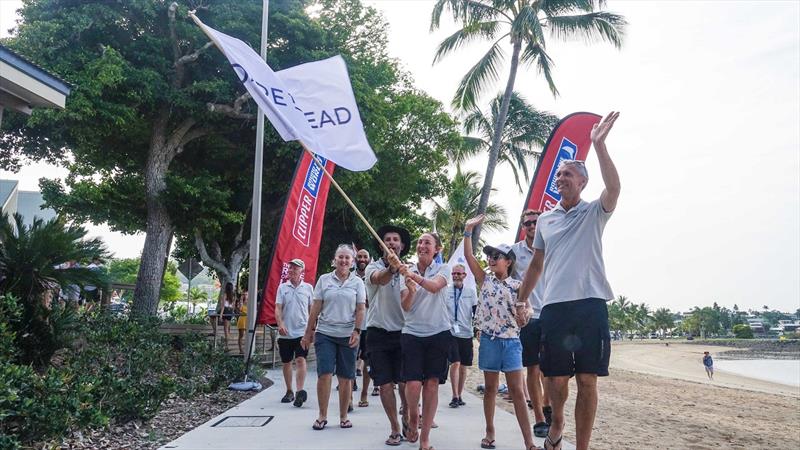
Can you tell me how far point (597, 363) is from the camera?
3340 millimetres

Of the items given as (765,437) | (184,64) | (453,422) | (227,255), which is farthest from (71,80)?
(765,437)

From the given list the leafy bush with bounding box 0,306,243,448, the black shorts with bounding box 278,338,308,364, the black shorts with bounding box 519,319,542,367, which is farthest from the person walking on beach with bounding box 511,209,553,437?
the leafy bush with bounding box 0,306,243,448

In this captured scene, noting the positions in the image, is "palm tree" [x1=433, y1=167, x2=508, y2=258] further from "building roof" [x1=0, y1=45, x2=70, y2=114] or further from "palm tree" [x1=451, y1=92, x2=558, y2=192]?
"building roof" [x1=0, y1=45, x2=70, y2=114]

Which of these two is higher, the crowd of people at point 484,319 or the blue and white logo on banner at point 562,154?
the blue and white logo on banner at point 562,154

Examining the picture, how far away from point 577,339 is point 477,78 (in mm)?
16104

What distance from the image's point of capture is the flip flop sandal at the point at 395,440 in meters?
5.11

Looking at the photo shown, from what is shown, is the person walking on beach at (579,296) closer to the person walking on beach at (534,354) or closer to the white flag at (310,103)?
the person walking on beach at (534,354)

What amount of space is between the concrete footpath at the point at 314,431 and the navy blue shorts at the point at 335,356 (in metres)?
0.57

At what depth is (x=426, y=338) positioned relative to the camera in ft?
16.1

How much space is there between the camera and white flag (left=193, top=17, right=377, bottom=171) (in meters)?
5.92

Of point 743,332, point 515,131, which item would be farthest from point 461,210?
point 743,332

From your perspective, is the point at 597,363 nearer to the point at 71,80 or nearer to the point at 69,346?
the point at 69,346

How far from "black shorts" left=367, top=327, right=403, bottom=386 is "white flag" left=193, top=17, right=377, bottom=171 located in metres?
1.69

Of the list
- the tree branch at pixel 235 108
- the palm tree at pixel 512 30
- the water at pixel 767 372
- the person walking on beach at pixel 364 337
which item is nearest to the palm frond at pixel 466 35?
the palm tree at pixel 512 30
